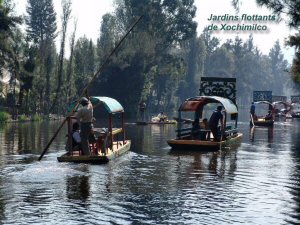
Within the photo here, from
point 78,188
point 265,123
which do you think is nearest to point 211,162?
point 78,188

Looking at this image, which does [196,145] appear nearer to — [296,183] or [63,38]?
[296,183]

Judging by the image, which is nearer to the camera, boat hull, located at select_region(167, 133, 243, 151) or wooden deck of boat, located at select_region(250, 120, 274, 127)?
boat hull, located at select_region(167, 133, 243, 151)

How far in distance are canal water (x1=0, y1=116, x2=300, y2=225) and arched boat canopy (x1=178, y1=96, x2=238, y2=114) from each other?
367cm

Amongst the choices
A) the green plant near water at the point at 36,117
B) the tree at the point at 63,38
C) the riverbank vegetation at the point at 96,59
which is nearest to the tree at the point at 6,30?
the riverbank vegetation at the point at 96,59

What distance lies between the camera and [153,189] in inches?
617

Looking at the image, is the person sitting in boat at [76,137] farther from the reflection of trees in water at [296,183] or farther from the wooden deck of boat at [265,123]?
the wooden deck of boat at [265,123]

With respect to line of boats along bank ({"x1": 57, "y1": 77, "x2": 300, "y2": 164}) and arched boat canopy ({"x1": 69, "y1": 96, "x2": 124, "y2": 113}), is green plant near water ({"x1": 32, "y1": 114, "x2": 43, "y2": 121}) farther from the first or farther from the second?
arched boat canopy ({"x1": 69, "y1": 96, "x2": 124, "y2": 113})

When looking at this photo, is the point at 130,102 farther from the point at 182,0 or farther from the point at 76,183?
the point at 76,183

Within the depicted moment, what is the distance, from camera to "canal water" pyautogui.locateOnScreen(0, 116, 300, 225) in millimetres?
12320

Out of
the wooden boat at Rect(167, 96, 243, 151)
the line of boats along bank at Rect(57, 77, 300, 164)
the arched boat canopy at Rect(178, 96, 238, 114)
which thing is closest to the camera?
the line of boats along bank at Rect(57, 77, 300, 164)

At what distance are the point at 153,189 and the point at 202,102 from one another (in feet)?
51.3

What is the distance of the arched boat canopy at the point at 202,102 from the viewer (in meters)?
27.9

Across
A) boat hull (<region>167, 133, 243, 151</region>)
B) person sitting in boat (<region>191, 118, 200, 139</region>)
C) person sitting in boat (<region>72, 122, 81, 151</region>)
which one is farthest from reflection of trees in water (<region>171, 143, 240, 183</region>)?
person sitting in boat (<region>72, 122, 81, 151</region>)

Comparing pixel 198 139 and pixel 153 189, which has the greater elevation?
pixel 198 139
